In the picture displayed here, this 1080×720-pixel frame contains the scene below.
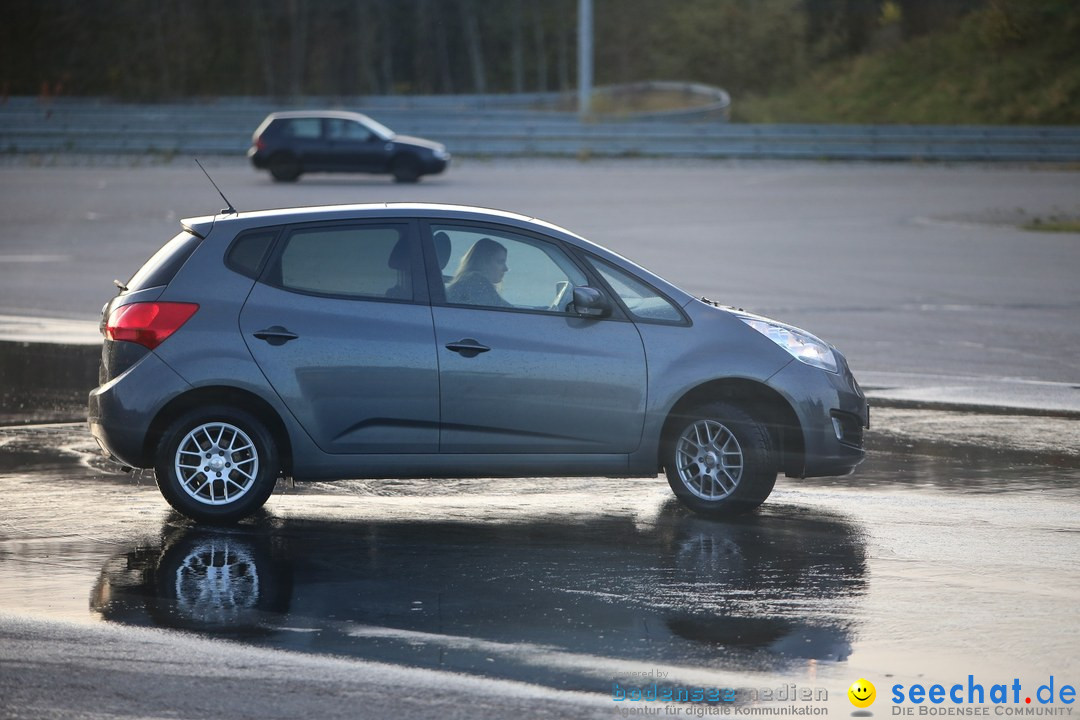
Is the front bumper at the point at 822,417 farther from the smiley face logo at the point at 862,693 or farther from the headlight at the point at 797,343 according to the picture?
the smiley face logo at the point at 862,693

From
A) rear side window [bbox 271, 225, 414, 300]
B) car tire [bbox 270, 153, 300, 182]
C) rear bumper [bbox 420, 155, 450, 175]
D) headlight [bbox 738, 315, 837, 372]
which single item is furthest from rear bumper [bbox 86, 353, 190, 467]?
car tire [bbox 270, 153, 300, 182]

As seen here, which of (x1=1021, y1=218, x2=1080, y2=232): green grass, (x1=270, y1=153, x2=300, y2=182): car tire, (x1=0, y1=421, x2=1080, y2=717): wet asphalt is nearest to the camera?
(x1=0, y1=421, x2=1080, y2=717): wet asphalt

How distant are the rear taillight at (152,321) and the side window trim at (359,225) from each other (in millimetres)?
424

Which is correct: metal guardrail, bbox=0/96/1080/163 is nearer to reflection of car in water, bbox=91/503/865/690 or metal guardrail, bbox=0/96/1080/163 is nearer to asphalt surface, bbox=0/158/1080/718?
asphalt surface, bbox=0/158/1080/718

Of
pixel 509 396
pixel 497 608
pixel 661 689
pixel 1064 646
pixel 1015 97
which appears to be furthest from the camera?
pixel 1015 97

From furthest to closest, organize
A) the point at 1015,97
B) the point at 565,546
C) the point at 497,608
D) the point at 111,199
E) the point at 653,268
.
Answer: the point at 1015,97
the point at 111,199
the point at 653,268
the point at 565,546
the point at 497,608

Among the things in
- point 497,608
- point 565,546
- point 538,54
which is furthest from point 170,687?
point 538,54

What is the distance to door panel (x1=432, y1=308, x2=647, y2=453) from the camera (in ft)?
25.4

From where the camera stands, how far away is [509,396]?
25.5 feet

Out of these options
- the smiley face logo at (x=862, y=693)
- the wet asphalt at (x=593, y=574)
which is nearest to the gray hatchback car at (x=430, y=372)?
the wet asphalt at (x=593, y=574)

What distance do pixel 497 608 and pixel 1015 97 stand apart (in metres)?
50.2

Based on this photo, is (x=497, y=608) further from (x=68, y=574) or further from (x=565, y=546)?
(x=68, y=574)

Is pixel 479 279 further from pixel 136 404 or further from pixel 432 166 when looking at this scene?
pixel 432 166

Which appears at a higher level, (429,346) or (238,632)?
(429,346)
